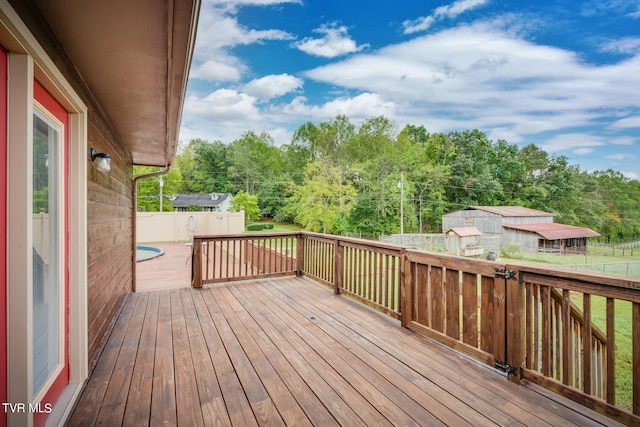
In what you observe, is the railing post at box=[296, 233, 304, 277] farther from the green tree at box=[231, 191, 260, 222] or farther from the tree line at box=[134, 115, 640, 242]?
the green tree at box=[231, 191, 260, 222]

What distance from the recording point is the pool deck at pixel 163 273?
5423 millimetres

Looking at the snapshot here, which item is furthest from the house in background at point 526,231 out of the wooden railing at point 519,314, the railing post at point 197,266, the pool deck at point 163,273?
the railing post at point 197,266

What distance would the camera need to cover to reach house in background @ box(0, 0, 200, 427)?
3.77ft

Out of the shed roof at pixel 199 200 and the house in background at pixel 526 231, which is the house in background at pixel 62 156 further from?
the shed roof at pixel 199 200

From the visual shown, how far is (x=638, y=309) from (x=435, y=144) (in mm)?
30434

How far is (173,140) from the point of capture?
12.2 ft

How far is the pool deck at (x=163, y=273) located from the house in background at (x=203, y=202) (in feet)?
53.8

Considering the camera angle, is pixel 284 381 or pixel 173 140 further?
pixel 173 140

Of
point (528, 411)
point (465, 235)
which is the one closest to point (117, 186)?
point (528, 411)

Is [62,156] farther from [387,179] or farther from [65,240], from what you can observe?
[387,179]

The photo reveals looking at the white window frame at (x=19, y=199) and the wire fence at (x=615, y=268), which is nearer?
the white window frame at (x=19, y=199)

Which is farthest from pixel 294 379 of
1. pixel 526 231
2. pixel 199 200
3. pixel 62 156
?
pixel 199 200

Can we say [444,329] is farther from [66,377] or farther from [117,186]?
[117,186]

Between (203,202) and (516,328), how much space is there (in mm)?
25867
